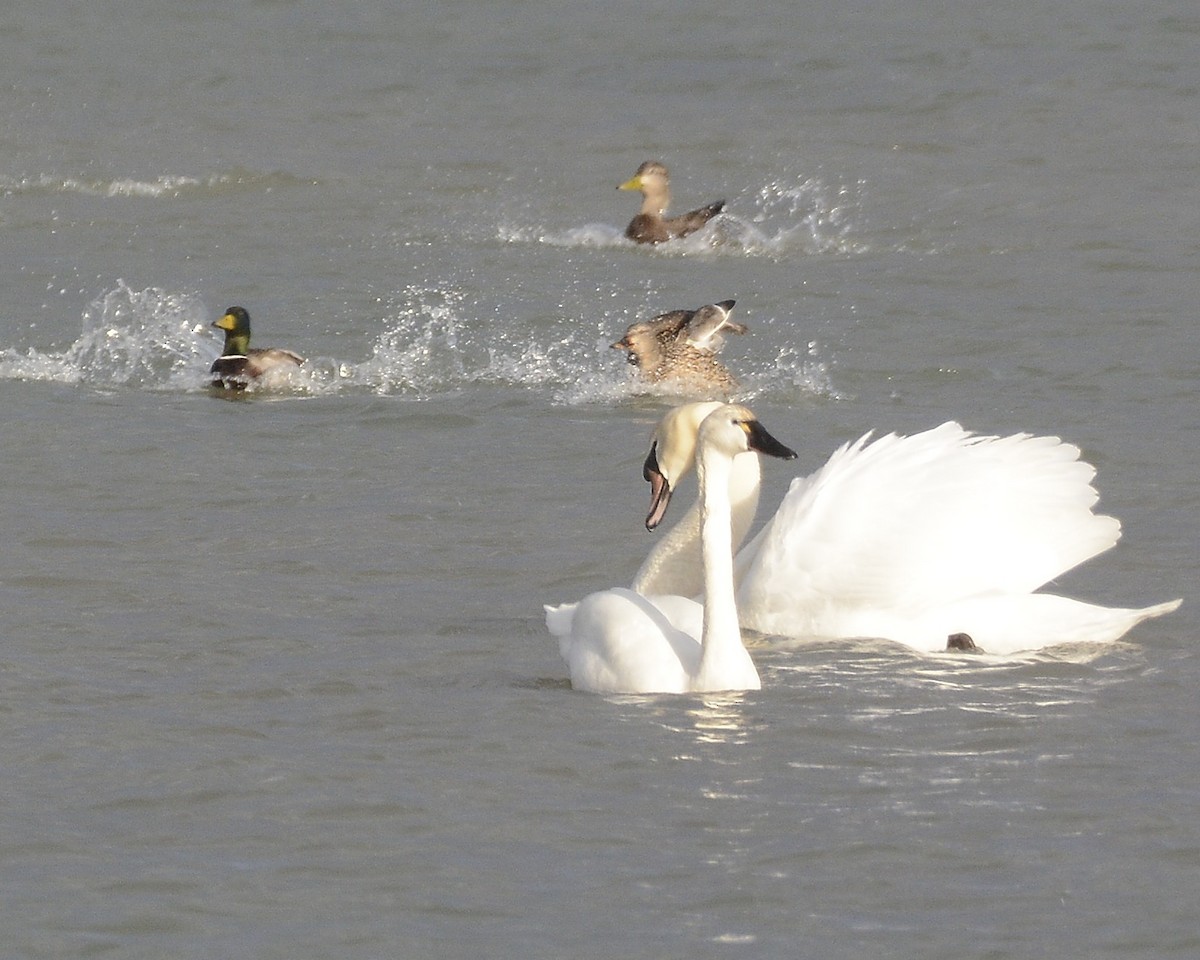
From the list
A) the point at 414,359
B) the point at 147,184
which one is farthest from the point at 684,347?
the point at 147,184

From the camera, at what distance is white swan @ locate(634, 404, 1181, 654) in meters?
6.61

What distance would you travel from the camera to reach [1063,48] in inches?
824

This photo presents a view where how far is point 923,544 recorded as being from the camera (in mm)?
6754

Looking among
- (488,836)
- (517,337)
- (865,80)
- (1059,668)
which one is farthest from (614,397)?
(865,80)

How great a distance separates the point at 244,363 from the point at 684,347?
2.16 metres

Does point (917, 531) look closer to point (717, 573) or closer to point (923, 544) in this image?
point (923, 544)

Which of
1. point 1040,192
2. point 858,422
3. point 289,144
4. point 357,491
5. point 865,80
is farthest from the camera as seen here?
point 865,80

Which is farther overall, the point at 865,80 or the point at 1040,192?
the point at 865,80

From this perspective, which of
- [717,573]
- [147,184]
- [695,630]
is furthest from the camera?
[147,184]

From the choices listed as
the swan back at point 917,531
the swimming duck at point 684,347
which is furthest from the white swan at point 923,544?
the swimming duck at point 684,347

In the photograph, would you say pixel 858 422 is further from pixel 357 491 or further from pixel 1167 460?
pixel 357 491

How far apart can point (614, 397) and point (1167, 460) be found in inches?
119

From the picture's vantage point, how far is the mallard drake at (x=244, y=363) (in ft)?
35.6

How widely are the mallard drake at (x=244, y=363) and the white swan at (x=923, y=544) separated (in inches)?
165
